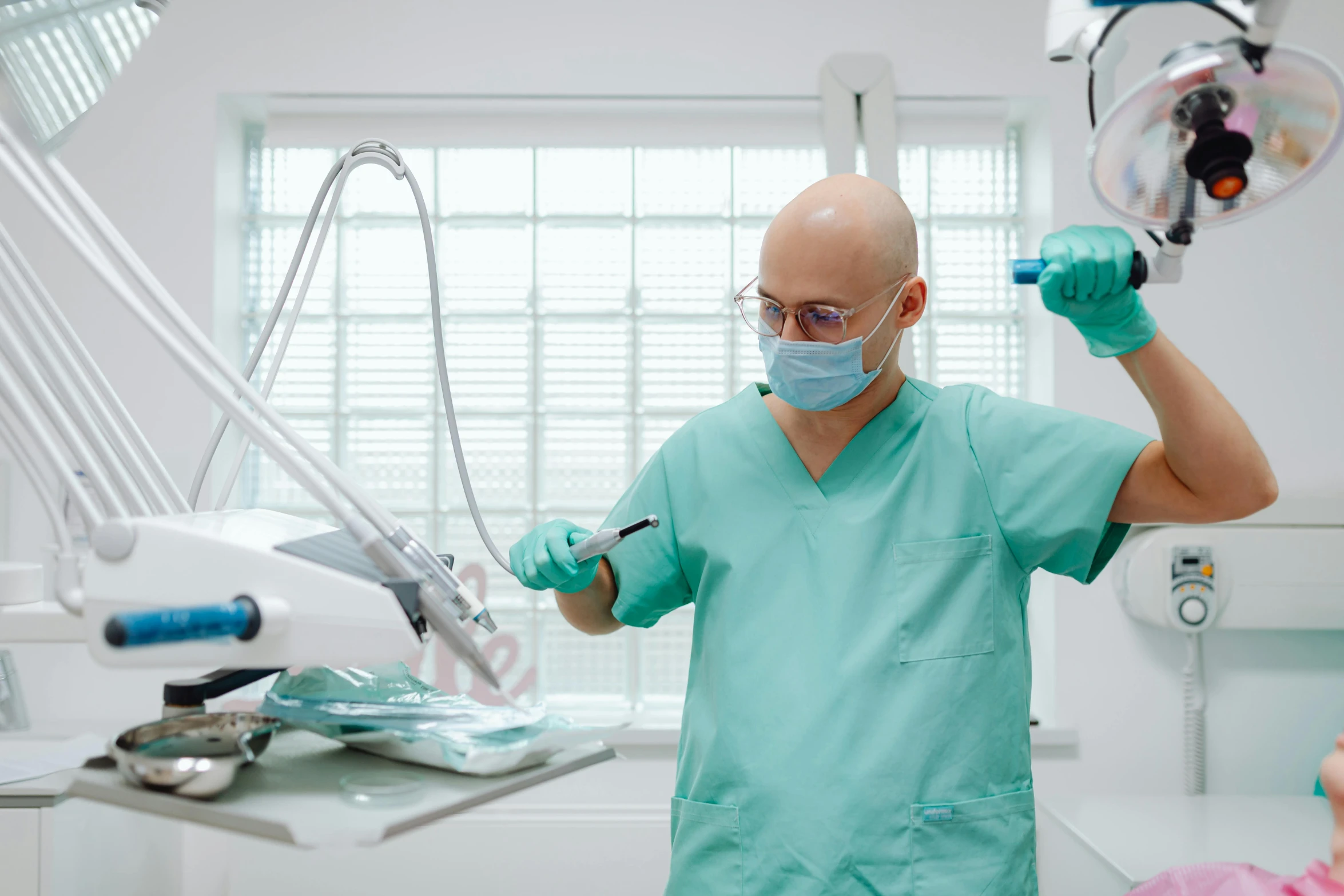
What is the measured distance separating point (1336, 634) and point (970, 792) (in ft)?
5.34

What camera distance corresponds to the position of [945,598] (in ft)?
3.70

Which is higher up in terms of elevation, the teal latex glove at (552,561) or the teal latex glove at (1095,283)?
the teal latex glove at (1095,283)

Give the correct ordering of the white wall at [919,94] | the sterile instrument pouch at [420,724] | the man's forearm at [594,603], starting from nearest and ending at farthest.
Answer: the sterile instrument pouch at [420,724] → the man's forearm at [594,603] → the white wall at [919,94]

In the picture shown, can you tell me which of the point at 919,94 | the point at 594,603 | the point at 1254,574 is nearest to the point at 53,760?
the point at 594,603

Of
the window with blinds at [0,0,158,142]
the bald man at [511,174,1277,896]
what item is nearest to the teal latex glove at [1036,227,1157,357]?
the bald man at [511,174,1277,896]

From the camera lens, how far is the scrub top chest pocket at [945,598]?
3.63 ft

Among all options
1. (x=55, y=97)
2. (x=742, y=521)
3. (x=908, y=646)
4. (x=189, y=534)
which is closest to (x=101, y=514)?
(x=189, y=534)

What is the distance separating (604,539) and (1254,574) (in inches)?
70.0

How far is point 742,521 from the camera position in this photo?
1202 millimetres

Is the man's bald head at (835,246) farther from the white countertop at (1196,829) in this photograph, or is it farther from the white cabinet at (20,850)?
the white cabinet at (20,850)

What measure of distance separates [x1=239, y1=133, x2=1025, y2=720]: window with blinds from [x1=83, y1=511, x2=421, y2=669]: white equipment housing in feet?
5.72

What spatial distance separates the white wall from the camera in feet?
7.13

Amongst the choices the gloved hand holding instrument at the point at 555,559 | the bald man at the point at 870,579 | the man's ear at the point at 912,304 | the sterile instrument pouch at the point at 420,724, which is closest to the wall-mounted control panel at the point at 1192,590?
the bald man at the point at 870,579

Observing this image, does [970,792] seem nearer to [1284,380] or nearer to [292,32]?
[1284,380]
